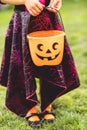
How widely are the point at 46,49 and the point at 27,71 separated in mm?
312

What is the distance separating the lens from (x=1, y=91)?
4902 mm

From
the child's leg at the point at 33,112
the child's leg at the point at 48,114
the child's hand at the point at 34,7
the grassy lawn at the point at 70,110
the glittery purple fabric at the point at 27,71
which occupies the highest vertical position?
the child's hand at the point at 34,7

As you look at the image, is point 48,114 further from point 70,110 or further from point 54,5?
point 54,5

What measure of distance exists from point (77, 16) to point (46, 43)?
7.63 meters

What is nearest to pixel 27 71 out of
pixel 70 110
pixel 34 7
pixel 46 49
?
pixel 46 49

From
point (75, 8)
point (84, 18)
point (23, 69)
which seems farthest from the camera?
point (75, 8)

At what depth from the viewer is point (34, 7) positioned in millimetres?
3404

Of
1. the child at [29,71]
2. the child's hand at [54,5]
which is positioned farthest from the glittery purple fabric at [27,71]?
the child's hand at [54,5]

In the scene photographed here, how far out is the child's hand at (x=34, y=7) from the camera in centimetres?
340

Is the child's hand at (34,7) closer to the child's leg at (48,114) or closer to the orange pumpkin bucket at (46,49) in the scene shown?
the orange pumpkin bucket at (46,49)

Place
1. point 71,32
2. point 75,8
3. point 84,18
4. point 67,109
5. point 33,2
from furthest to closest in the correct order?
point 75,8 → point 84,18 → point 71,32 → point 67,109 → point 33,2

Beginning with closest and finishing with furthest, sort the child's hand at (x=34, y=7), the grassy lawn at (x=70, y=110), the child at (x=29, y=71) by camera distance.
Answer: the child's hand at (x=34, y=7) → the child at (x=29, y=71) → the grassy lawn at (x=70, y=110)

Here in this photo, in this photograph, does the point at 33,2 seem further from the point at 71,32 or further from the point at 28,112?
the point at 71,32

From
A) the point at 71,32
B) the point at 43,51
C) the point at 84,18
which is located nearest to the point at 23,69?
the point at 43,51
